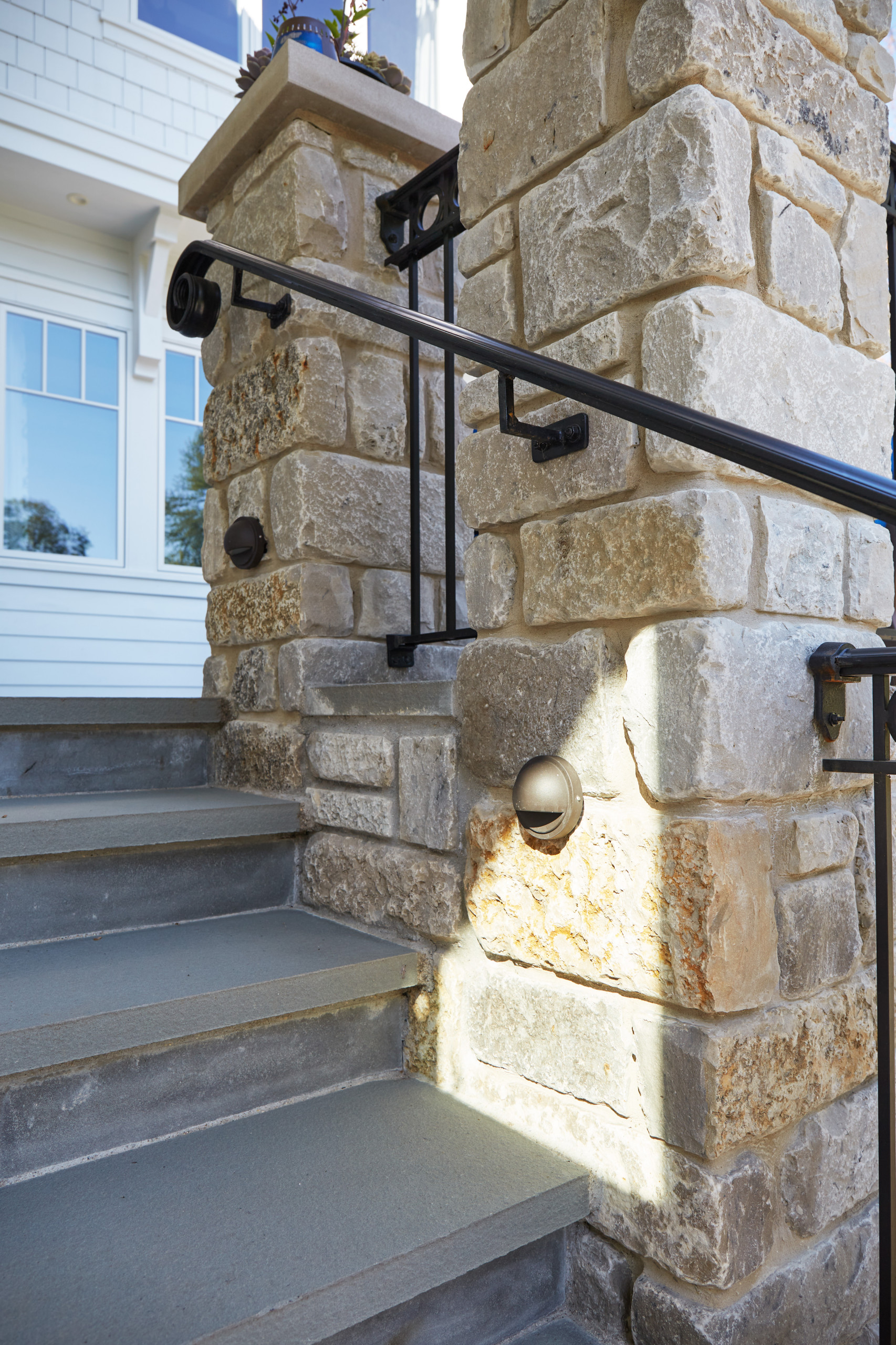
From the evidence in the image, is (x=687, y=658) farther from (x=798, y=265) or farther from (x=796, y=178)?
(x=796, y=178)

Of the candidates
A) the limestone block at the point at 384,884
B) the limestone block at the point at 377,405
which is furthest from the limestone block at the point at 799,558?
the limestone block at the point at 377,405

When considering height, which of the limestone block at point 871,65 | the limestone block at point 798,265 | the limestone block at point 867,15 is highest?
the limestone block at point 867,15

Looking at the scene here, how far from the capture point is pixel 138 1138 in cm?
117

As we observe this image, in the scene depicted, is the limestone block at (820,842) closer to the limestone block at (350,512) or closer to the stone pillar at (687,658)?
the stone pillar at (687,658)

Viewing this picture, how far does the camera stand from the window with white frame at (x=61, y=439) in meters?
4.25

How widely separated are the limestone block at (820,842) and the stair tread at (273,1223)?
1.62 ft

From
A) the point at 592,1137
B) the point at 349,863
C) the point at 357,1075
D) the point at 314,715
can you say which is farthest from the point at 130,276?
the point at 592,1137

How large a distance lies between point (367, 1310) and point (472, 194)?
1.51 metres

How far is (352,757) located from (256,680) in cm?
44

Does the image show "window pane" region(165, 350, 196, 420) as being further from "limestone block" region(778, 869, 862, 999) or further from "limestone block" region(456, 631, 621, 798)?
"limestone block" region(778, 869, 862, 999)

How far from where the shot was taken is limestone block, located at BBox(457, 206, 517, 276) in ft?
4.28

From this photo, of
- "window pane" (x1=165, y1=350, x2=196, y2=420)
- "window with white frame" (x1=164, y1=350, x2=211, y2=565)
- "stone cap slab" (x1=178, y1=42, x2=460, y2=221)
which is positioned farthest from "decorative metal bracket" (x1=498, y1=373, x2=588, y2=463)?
"window pane" (x1=165, y1=350, x2=196, y2=420)

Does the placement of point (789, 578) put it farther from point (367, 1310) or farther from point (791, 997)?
point (367, 1310)

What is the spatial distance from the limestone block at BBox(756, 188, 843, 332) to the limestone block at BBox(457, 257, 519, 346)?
1.18ft
